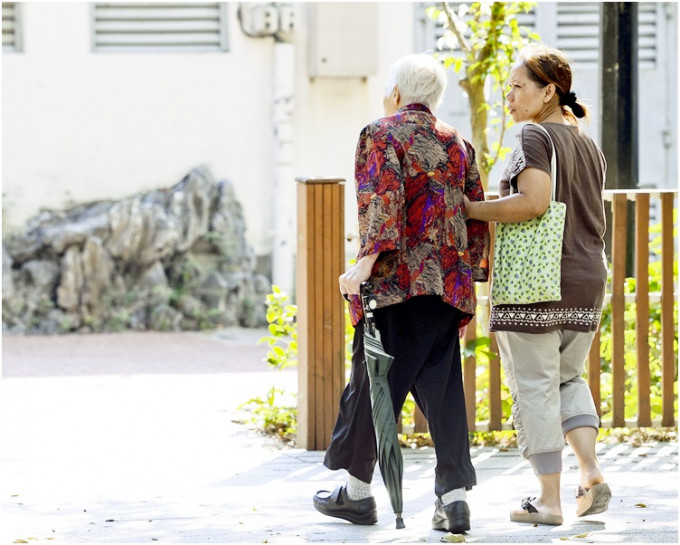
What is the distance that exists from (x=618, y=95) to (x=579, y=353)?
2.57 metres

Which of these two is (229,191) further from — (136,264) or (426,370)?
(426,370)

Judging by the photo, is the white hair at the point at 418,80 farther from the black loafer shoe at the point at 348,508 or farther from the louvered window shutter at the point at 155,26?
the louvered window shutter at the point at 155,26

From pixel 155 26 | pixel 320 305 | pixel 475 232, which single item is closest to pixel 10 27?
pixel 155 26

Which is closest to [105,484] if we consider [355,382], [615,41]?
[355,382]

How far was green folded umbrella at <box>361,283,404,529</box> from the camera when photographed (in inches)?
167

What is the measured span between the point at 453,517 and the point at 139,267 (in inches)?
346

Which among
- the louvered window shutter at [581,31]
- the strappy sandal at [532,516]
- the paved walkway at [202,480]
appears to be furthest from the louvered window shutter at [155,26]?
the strappy sandal at [532,516]

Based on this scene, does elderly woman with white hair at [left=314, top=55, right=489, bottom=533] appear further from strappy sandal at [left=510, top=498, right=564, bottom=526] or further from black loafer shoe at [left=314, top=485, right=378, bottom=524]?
Answer: strappy sandal at [left=510, top=498, right=564, bottom=526]

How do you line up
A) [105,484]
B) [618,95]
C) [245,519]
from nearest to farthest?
[245,519] → [105,484] → [618,95]

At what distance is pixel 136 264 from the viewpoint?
12703 mm

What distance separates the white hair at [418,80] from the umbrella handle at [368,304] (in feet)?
2.22

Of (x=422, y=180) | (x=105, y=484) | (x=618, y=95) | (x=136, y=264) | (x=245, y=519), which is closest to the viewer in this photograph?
(x=422, y=180)

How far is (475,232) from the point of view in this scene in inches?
177

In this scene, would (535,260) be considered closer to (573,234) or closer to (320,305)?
(573,234)
